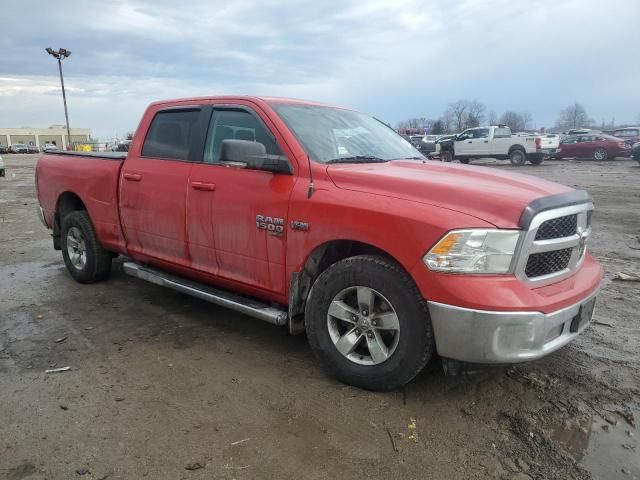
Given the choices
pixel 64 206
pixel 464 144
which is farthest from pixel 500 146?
pixel 64 206

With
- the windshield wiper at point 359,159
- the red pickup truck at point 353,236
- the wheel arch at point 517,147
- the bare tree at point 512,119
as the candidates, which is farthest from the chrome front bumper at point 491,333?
the bare tree at point 512,119

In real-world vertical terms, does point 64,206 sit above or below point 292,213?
below

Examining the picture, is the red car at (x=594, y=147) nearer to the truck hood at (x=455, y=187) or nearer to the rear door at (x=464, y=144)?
the rear door at (x=464, y=144)

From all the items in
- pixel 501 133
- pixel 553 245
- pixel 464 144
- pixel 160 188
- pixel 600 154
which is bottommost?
pixel 600 154

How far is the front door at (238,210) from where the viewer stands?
3562 millimetres

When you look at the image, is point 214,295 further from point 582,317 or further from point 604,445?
point 604,445

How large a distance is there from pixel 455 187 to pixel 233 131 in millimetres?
1906

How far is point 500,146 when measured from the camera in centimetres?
2512

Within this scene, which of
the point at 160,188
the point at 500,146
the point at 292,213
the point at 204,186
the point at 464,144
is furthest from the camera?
the point at 464,144

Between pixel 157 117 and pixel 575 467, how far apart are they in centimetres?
421

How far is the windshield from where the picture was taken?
372 centimetres

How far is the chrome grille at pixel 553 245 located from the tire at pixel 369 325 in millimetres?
633

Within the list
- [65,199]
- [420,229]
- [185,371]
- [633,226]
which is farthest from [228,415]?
[633,226]

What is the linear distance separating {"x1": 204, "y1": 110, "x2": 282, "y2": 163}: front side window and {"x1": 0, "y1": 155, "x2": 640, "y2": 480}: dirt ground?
1500 millimetres
